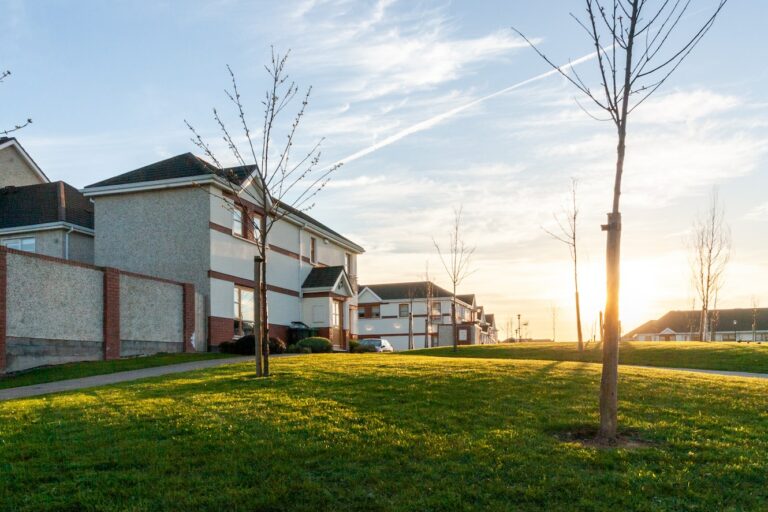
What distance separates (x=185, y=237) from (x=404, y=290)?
47.4 meters

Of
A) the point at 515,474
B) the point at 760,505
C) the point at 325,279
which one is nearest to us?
the point at 760,505

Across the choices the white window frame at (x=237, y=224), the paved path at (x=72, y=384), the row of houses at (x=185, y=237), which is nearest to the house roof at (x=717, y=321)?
the row of houses at (x=185, y=237)

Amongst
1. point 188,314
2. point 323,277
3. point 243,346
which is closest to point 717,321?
point 323,277

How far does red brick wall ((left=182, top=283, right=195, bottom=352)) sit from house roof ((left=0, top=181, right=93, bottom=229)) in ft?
27.8

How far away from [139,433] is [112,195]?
2268 centimetres

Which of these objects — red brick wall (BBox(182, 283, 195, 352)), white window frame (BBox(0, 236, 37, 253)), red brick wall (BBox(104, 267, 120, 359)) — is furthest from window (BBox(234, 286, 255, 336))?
white window frame (BBox(0, 236, 37, 253))

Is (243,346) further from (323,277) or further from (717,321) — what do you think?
(717,321)

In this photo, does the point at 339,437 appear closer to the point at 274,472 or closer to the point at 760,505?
the point at 274,472

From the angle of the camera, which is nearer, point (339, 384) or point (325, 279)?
point (339, 384)

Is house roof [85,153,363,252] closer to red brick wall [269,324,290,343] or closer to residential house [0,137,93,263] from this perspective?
residential house [0,137,93,263]

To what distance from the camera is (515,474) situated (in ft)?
22.3

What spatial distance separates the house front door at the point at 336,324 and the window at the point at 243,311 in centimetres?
702

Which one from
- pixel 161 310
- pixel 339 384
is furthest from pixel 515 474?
pixel 161 310

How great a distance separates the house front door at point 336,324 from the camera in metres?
36.4
